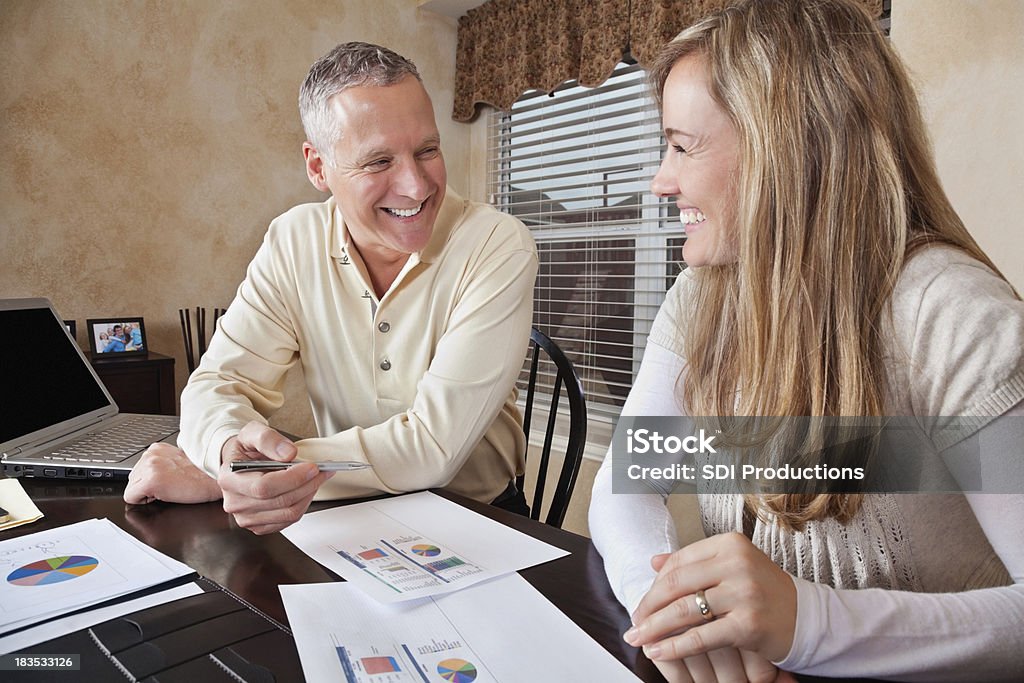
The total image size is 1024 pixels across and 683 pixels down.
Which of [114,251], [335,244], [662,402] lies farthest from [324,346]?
[114,251]

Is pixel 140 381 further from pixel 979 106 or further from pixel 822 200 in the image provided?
pixel 979 106

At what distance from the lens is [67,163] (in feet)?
8.98

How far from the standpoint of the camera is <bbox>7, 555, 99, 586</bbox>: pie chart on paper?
80cm

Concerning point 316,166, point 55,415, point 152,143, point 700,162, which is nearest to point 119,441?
point 55,415

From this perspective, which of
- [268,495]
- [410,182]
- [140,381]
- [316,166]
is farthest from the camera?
[140,381]

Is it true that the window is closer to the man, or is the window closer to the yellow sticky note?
the man

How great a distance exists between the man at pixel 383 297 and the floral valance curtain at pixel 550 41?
1.53m

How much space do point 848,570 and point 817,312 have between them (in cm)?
29

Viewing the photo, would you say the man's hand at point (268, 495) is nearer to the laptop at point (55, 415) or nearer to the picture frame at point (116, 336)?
the laptop at point (55, 415)

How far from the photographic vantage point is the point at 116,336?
2.73 metres

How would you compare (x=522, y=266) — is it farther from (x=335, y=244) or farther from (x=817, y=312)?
(x=817, y=312)

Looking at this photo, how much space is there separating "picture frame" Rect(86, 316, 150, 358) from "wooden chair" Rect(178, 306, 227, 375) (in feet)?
0.59

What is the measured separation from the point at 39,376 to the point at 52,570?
2.16ft

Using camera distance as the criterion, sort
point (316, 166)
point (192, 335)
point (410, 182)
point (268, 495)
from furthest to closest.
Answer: point (192, 335)
point (316, 166)
point (410, 182)
point (268, 495)
